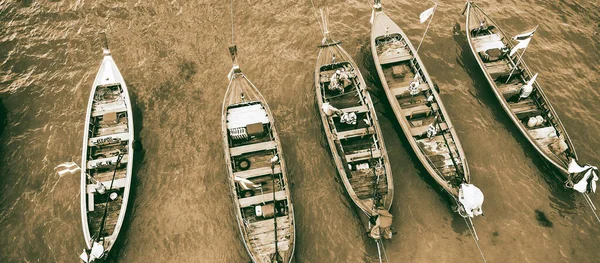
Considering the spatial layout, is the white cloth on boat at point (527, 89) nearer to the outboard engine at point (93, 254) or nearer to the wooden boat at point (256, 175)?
the wooden boat at point (256, 175)

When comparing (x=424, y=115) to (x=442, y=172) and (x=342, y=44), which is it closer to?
(x=442, y=172)

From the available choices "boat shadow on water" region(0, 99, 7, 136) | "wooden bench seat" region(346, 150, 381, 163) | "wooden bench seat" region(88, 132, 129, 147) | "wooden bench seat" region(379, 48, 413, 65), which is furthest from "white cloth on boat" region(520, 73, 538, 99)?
"boat shadow on water" region(0, 99, 7, 136)

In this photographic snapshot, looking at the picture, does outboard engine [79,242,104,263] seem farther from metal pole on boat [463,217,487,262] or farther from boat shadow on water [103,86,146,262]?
metal pole on boat [463,217,487,262]

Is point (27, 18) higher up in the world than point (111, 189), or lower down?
higher up

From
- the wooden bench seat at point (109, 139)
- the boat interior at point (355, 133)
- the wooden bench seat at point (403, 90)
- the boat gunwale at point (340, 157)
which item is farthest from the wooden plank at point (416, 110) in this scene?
the wooden bench seat at point (109, 139)

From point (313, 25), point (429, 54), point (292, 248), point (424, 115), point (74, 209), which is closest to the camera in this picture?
point (292, 248)

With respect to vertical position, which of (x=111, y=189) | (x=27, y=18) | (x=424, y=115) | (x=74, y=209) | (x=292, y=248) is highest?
(x=27, y=18)

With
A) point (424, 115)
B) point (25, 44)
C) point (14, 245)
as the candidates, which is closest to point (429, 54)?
point (424, 115)

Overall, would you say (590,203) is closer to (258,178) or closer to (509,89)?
(509,89)
